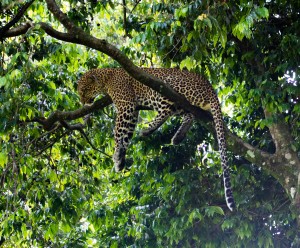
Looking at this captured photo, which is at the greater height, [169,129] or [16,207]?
[169,129]

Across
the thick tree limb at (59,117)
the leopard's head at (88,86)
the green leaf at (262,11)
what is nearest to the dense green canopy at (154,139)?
the thick tree limb at (59,117)

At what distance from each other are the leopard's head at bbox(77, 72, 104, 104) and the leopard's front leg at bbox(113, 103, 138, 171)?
28.4 inches

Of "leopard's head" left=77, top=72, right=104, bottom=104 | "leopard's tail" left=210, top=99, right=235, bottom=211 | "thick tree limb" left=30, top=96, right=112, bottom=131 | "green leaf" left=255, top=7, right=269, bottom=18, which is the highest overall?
"leopard's head" left=77, top=72, right=104, bottom=104

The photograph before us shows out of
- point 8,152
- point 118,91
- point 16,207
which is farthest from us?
point 118,91

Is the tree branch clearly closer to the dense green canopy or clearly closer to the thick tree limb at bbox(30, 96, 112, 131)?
the dense green canopy

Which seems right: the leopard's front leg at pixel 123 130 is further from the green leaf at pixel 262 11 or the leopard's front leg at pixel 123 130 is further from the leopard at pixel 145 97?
the green leaf at pixel 262 11

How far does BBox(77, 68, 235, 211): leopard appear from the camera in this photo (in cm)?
973

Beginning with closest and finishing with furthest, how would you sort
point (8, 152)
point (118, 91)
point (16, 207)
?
point (8, 152)
point (16, 207)
point (118, 91)

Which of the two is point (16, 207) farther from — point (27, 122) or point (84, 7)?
point (84, 7)

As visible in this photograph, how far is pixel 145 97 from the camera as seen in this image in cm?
1021

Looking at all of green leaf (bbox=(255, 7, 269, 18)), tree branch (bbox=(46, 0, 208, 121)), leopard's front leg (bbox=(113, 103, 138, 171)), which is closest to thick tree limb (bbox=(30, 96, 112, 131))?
tree branch (bbox=(46, 0, 208, 121))

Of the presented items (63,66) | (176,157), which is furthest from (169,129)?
(63,66)

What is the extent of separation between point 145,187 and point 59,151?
1.48 metres

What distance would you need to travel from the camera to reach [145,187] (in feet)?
35.8
